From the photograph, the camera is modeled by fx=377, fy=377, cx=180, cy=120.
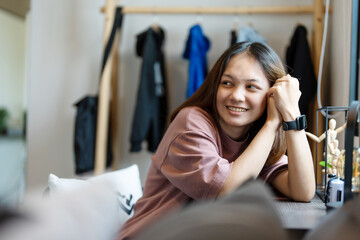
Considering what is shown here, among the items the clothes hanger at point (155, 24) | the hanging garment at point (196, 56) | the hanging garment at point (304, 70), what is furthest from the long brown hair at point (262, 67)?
the clothes hanger at point (155, 24)

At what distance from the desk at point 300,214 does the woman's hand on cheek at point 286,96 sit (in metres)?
0.25

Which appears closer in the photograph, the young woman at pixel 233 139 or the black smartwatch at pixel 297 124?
the young woman at pixel 233 139

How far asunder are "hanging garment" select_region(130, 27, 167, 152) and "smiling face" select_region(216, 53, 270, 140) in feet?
4.43

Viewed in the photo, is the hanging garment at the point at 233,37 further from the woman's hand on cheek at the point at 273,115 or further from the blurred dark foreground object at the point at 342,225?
the blurred dark foreground object at the point at 342,225

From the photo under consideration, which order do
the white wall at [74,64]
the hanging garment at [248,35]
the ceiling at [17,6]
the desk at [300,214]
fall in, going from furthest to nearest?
1. the ceiling at [17,6]
2. the white wall at [74,64]
3. the hanging garment at [248,35]
4. the desk at [300,214]

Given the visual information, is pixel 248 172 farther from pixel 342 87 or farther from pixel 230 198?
pixel 342 87

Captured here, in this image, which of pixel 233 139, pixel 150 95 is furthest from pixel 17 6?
pixel 233 139

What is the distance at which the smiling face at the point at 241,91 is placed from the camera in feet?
3.67

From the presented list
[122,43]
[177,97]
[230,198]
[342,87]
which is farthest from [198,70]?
[230,198]

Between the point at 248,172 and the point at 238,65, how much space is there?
1.10 feet

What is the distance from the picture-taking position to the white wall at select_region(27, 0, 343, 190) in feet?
8.95

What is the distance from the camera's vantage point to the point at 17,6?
3.03m

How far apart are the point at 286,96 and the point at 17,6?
2.65m

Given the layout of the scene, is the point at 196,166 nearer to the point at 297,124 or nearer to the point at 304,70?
the point at 297,124
